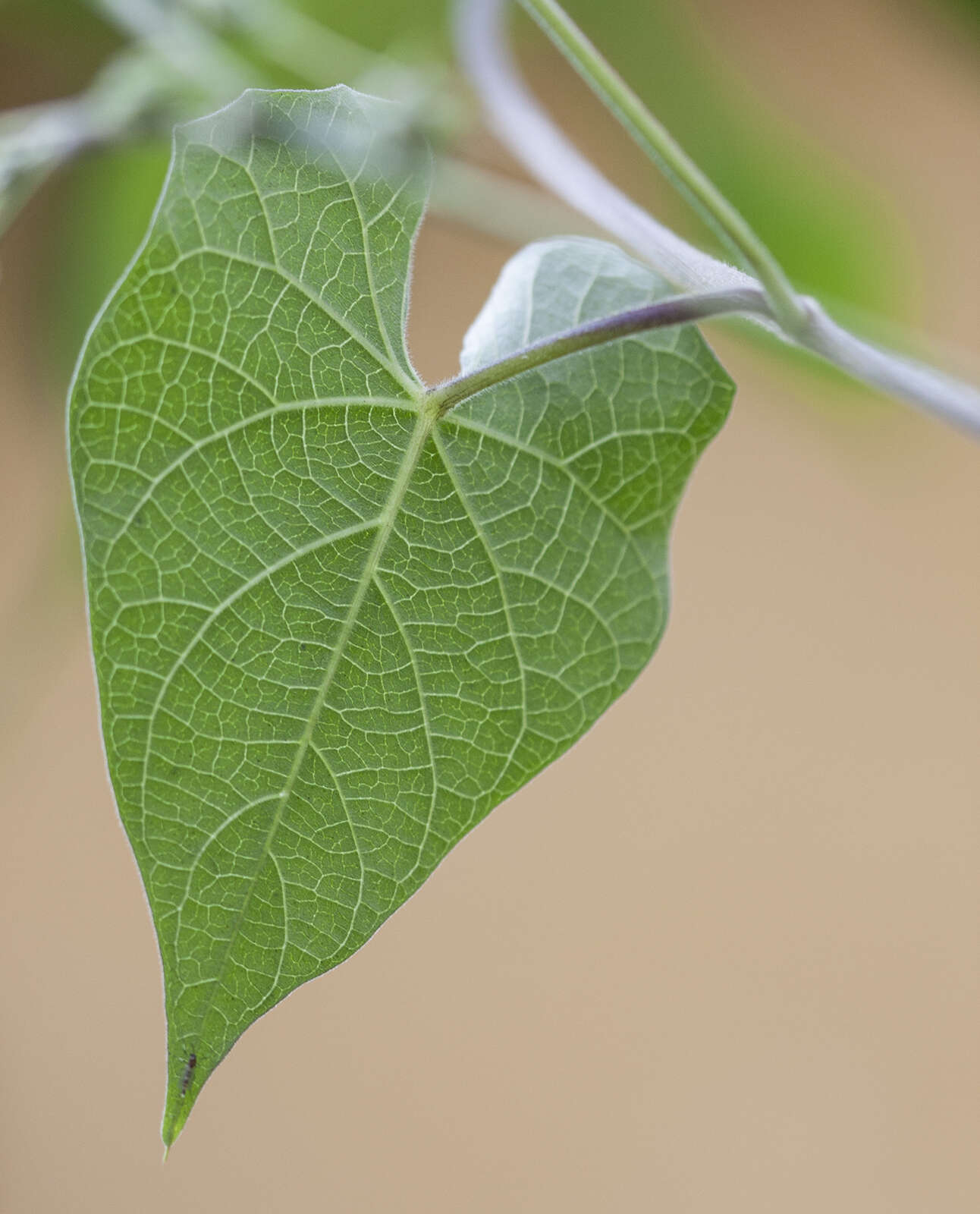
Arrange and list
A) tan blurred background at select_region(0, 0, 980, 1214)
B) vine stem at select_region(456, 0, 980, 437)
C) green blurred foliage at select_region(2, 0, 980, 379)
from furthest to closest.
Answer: tan blurred background at select_region(0, 0, 980, 1214) → green blurred foliage at select_region(2, 0, 980, 379) → vine stem at select_region(456, 0, 980, 437)

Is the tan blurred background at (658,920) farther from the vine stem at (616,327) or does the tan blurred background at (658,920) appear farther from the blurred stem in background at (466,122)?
the vine stem at (616,327)

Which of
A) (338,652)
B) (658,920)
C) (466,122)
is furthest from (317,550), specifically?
(658,920)

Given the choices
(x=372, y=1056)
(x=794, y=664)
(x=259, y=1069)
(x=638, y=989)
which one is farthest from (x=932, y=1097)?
(x=259, y=1069)

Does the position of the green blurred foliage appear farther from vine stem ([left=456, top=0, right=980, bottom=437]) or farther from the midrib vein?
the midrib vein

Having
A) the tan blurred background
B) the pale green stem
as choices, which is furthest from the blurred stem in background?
the tan blurred background

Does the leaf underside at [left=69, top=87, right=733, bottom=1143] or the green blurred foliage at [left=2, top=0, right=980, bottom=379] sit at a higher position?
the green blurred foliage at [left=2, top=0, right=980, bottom=379]

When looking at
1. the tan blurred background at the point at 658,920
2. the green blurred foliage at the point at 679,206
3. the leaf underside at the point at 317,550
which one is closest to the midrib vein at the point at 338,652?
the leaf underside at the point at 317,550

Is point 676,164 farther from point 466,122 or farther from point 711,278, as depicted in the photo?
point 466,122

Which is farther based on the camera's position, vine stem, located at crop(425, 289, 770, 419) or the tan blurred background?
the tan blurred background
